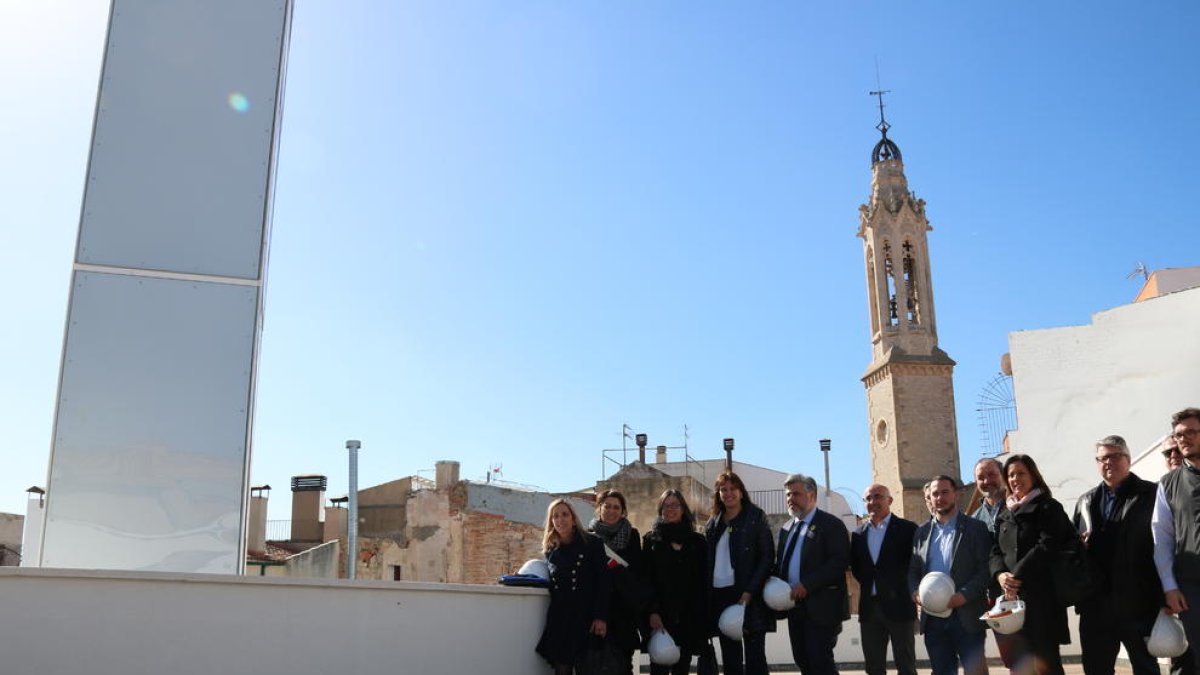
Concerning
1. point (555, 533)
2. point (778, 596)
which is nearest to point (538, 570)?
point (555, 533)

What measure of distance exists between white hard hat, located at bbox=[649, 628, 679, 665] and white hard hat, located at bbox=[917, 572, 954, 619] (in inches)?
71.6

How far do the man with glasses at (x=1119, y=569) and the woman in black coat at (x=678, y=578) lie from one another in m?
2.62

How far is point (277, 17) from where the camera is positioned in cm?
734

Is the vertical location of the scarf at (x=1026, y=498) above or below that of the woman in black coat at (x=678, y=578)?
above

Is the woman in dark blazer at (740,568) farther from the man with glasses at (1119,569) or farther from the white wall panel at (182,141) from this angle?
the white wall panel at (182,141)

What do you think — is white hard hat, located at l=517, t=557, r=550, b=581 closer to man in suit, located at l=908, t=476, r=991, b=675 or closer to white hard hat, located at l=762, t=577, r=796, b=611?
white hard hat, located at l=762, t=577, r=796, b=611

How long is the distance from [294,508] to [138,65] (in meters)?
25.3

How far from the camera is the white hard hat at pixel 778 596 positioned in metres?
7.08

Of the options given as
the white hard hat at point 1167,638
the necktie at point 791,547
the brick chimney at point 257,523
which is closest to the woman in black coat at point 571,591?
the necktie at point 791,547

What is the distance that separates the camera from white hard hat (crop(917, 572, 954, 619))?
640 centimetres

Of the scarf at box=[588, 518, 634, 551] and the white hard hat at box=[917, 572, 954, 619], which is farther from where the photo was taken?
the scarf at box=[588, 518, 634, 551]

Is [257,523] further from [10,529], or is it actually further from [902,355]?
[902,355]

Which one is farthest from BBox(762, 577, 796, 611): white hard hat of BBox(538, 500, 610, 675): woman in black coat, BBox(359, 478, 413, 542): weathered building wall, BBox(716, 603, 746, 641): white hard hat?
BBox(359, 478, 413, 542): weathered building wall

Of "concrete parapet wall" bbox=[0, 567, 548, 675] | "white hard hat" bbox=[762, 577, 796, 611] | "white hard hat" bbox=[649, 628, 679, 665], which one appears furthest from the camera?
"white hard hat" bbox=[649, 628, 679, 665]
